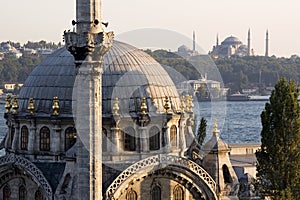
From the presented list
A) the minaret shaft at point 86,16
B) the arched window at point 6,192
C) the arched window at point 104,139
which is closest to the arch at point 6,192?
the arched window at point 6,192

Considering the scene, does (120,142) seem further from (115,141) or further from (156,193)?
(156,193)

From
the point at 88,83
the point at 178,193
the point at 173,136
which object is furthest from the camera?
the point at 173,136

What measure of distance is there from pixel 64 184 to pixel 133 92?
596 centimetres

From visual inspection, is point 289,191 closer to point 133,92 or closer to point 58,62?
point 133,92

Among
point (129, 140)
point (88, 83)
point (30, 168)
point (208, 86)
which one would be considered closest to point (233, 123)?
point (208, 86)

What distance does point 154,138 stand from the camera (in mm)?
40906

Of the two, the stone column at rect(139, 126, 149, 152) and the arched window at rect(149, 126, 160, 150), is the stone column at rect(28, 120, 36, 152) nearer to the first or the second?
the stone column at rect(139, 126, 149, 152)

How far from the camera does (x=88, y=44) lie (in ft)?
103

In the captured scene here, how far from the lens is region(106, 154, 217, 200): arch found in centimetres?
3891

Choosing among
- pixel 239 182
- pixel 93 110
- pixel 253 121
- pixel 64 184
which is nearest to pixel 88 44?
pixel 93 110

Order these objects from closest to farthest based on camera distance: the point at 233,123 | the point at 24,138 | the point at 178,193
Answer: the point at 178,193, the point at 24,138, the point at 233,123

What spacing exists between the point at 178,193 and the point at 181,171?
140 centimetres

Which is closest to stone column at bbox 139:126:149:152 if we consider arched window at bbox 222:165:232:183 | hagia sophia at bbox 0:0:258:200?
hagia sophia at bbox 0:0:258:200

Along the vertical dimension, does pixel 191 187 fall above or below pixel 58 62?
below
